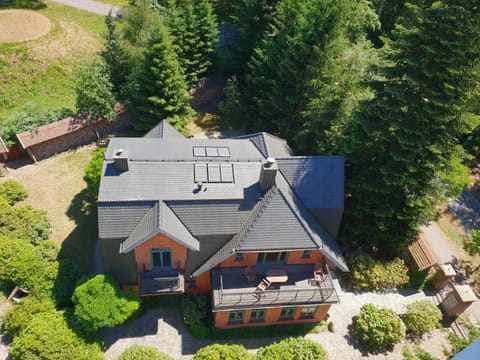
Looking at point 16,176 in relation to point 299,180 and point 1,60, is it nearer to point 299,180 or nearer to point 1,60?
point 1,60

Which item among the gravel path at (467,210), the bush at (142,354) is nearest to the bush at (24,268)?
the bush at (142,354)

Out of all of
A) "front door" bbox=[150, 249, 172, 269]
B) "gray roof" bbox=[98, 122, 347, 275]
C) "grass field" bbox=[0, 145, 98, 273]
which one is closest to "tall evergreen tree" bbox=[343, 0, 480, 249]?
"gray roof" bbox=[98, 122, 347, 275]

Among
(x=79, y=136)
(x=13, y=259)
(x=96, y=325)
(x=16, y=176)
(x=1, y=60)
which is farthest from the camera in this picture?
(x=1, y=60)

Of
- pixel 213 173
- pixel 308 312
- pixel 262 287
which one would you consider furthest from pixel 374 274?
pixel 213 173

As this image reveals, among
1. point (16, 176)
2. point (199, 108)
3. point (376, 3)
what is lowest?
point (16, 176)

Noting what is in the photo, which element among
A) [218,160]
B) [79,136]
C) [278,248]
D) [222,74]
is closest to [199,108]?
[222,74]

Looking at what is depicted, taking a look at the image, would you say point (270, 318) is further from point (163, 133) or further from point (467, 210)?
point (467, 210)

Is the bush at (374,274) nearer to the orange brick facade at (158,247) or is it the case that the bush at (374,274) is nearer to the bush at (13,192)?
the orange brick facade at (158,247)
